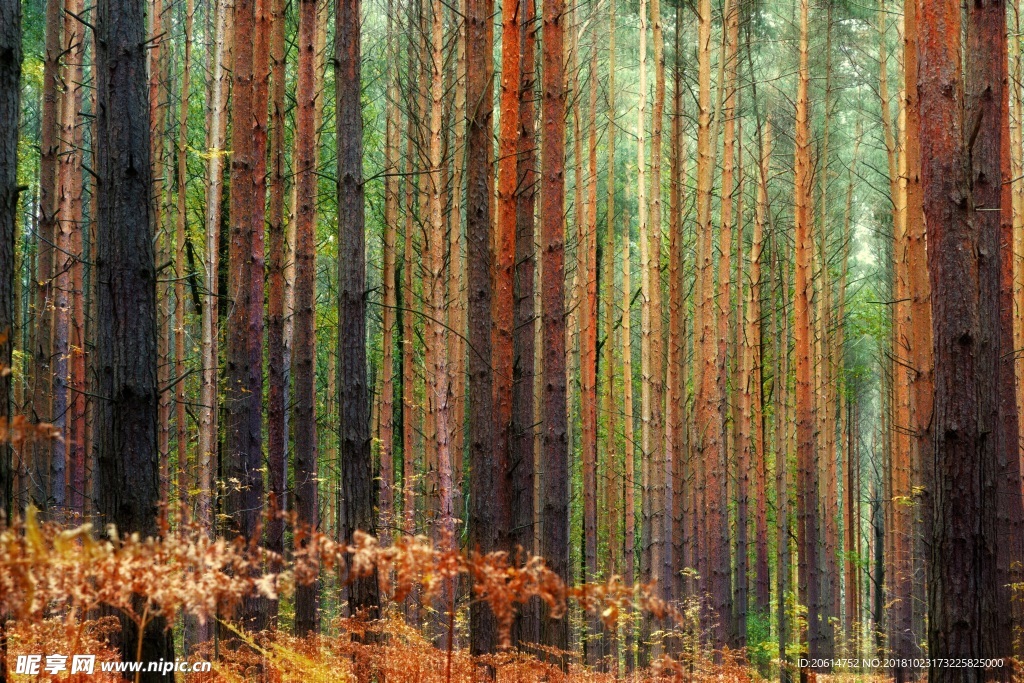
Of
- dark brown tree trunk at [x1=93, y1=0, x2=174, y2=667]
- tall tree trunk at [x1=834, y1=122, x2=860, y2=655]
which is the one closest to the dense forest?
dark brown tree trunk at [x1=93, y1=0, x2=174, y2=667]

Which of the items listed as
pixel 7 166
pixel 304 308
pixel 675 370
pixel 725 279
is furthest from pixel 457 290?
pixel 7 166

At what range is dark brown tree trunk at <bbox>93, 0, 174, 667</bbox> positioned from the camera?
5.16 metres

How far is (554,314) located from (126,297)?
437 cm

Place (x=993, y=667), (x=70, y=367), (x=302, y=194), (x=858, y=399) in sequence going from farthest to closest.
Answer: (x=858, y=399)
(x=70, y=367)
(x=302, y=194)
(x=993, y=667)

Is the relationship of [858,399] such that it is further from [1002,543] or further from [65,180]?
[65,180]

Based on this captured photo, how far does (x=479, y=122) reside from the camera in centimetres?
821

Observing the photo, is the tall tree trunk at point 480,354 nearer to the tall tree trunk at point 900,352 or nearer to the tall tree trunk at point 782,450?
the tall tree trunk at point 900,352

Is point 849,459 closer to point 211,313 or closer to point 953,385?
point 211,313

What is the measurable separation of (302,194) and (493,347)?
273 cm

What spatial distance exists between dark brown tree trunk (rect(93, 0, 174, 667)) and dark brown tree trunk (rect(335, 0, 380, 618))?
1.73 metres

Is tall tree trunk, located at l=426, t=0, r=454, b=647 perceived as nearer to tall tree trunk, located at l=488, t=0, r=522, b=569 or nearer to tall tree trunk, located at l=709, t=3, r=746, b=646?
tall tree trunk, located at l=488, t=0, r=522, b=569

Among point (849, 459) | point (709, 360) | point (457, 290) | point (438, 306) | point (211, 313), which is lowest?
point (849, 459)

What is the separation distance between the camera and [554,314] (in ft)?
28.4

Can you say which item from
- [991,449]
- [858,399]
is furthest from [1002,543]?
[858,399]
